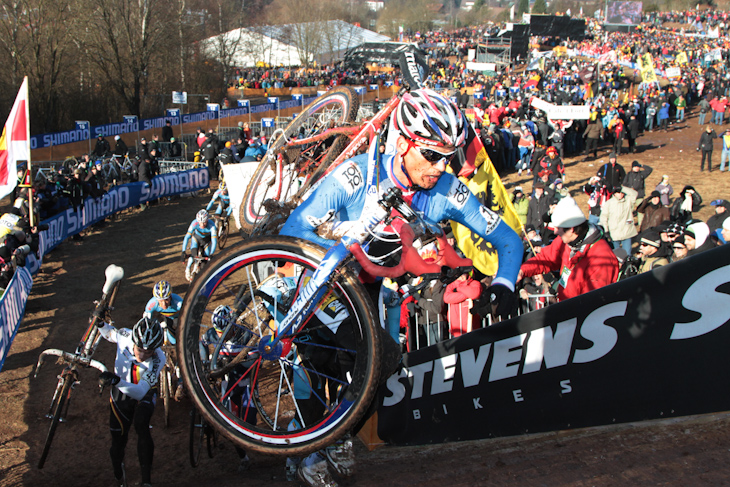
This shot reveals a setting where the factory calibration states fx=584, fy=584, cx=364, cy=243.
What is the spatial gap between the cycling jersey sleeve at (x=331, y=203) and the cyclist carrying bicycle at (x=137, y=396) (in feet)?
10.3

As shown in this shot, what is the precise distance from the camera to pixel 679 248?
753cm

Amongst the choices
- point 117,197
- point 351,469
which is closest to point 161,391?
point 351,469

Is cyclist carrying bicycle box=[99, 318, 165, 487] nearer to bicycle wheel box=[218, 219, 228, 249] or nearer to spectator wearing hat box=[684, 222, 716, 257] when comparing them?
spectator wearing hat box=[684, 222, 716, 257]

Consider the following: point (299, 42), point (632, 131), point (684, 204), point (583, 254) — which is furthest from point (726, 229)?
point (299, 42)

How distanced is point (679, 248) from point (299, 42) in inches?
2525

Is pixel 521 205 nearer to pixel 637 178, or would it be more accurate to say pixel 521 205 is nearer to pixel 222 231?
pixel 637 178

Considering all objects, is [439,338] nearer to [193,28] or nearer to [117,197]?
[117,197]

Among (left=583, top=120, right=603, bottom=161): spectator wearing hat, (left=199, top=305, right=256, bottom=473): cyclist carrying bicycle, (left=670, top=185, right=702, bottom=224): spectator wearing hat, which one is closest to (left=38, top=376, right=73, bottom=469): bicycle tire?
(left=199, top=305, right=256, bottom=473): cyclist carrying bicycle

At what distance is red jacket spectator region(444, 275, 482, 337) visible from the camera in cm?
721

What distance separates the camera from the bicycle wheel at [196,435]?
21.5 ft

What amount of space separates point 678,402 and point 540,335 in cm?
126

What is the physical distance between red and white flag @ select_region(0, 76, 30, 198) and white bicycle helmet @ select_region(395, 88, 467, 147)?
31.5 ft

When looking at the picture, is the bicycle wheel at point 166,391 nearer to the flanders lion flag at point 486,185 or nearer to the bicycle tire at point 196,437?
the bicycle tire at point 196,437

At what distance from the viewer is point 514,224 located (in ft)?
30.4
